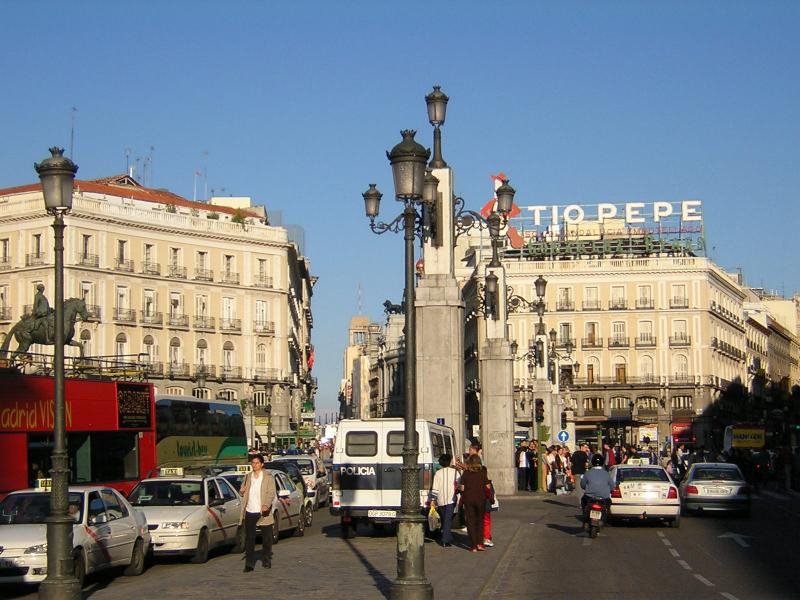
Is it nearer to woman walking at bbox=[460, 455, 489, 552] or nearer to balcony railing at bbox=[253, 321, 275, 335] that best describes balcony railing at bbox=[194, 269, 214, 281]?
balcony railing at bbox=[253, 321, 275, 335]

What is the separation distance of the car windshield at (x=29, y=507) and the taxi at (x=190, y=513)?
270cm

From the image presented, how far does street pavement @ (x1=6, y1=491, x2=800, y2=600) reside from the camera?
55.9ft

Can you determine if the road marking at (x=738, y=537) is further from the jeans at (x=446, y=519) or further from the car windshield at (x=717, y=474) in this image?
the jeans at (x=446, y=519)

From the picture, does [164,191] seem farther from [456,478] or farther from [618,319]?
[456,478]

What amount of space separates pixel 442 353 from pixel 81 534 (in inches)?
568

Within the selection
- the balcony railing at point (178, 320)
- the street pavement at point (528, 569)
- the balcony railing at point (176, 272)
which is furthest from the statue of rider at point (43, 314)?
the balcony railing at point (176, 272)

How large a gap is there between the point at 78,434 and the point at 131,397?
2806 millimetres

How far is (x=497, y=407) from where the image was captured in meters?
40.9

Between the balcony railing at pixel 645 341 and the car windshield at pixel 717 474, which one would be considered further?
the balcony railing at pixel 645 341

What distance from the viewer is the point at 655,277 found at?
109250 millimetres

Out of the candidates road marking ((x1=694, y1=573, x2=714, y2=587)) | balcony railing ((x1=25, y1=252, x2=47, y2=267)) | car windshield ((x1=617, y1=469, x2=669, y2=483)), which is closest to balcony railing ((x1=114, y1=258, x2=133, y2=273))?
balcony railing ((x1=25, y1=252, x2=47, y2=267))

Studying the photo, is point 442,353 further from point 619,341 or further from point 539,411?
point 619,341

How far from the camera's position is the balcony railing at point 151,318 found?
9044 cm

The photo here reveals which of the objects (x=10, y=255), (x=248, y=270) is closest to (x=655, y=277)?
(x=248, y=270)
